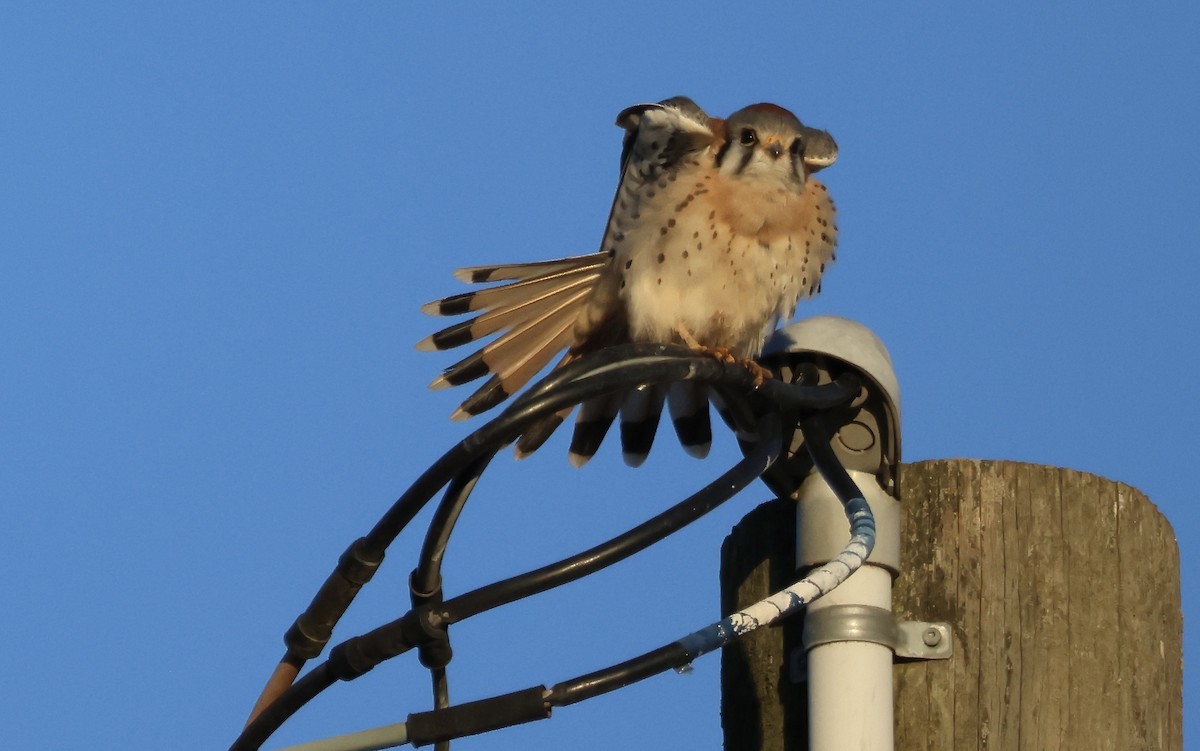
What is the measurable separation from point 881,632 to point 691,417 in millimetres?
1415

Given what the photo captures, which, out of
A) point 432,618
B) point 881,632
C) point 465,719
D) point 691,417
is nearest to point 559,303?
point 691,417

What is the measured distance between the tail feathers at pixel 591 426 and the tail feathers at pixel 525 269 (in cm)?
35

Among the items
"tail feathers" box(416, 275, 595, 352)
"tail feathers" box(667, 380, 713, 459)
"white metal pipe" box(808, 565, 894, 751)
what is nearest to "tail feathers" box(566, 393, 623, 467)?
"tail feathers" box(667, 380, 713, 459)

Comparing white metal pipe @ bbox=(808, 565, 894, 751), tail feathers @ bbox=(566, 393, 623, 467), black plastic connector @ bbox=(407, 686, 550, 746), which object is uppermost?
tail feathers @ bbox=(566, 393, 623, 467)

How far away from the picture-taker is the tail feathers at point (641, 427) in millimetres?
4059

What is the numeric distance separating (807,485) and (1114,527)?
0.50 metres

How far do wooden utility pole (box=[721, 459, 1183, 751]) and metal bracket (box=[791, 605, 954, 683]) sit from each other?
2 cm

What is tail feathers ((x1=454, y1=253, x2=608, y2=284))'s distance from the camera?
4039 mm

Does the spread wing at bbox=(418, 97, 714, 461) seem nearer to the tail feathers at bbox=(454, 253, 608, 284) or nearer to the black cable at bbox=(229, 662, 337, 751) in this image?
the tail feathers at bbox=(454, 253, 608, 284)

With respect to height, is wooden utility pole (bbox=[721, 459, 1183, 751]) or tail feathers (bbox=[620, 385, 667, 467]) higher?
tail feathers (bbox=[620, 385, 667, 467])

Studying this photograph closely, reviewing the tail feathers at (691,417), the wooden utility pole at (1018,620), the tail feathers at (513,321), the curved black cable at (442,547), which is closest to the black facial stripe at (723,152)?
the tail feathers at (513,321)

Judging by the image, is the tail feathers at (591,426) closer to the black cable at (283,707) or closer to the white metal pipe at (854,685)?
the white metal pipe at (854,685)

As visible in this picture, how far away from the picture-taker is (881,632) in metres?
2.67

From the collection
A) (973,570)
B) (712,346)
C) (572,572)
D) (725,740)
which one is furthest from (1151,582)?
(712,346)
